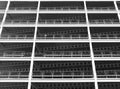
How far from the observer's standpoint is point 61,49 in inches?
777

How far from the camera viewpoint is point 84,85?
1733 cm

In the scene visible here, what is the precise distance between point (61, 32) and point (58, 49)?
2.50 m

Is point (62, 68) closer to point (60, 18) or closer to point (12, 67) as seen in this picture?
point (12, 67)

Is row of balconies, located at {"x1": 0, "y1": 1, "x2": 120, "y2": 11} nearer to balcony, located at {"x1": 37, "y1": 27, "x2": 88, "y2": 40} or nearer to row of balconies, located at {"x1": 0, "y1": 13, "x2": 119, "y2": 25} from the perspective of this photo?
row of balconies, located at {"x1": 0, "y1": 13, "x2": 119, "y2": 25}

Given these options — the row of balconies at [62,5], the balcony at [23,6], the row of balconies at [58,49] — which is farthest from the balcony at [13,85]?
the balcony at [23,6]

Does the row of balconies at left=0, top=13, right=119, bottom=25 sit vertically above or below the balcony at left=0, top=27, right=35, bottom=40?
above

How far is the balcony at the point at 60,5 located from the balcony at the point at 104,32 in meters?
4.02

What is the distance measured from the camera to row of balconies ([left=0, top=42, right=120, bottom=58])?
19172 mm

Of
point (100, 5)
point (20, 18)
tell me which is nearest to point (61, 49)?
point (20, 18)

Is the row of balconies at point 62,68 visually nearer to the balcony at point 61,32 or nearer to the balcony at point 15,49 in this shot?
the balcony at point 15,49

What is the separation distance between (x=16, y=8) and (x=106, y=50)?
12.0 metres

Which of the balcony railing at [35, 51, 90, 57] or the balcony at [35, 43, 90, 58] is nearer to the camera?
the balcony railing at [35, 51, 90, 57]

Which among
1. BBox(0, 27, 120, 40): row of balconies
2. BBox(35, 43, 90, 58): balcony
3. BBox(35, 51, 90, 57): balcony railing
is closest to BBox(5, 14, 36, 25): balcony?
BBox(0, 27, 120, 40): row of balconies

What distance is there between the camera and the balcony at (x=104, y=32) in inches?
817
